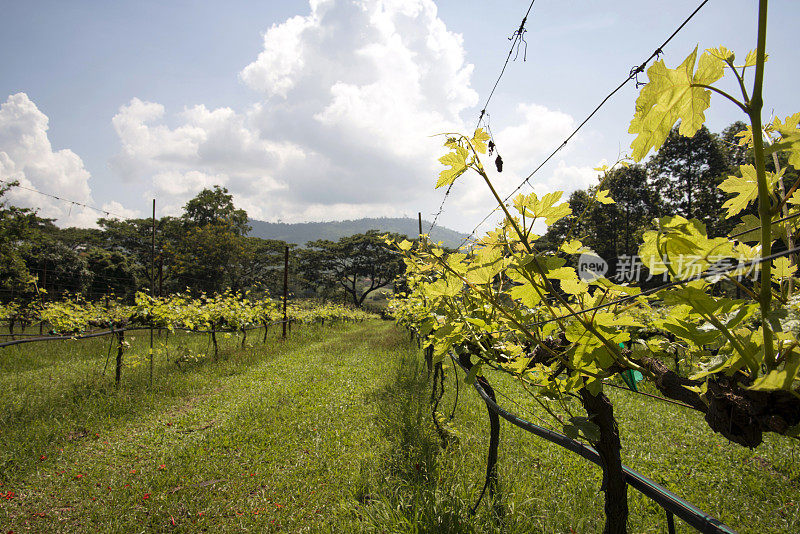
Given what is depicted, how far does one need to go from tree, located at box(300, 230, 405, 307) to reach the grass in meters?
31.1

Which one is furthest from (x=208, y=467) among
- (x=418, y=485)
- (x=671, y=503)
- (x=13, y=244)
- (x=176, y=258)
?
(x=176, y=258)

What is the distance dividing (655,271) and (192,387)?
24.6 feet

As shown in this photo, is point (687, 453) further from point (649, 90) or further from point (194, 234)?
point (194, 234)

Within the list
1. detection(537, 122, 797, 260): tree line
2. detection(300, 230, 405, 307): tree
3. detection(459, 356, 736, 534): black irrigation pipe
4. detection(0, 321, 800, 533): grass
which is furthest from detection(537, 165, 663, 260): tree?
detection(459, 356, 736, 534): black irrigation pipe

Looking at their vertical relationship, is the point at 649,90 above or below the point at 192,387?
above

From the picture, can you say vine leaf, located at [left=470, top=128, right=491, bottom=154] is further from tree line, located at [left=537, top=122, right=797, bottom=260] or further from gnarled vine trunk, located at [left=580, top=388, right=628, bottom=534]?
tree line, located at [left=537, top=122, right=797, bottom=260]

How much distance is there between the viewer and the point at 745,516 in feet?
8.86

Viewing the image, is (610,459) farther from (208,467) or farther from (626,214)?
(626,214)

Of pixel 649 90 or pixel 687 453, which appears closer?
pixel 649 90

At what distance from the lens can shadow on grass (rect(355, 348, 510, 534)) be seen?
2354 millimetres

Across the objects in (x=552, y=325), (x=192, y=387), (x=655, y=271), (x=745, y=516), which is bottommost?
(x=192, y=387)

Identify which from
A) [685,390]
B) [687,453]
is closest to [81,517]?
[685,390]

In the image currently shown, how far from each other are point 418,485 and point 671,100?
312 cm

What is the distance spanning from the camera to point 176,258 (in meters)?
26.0
